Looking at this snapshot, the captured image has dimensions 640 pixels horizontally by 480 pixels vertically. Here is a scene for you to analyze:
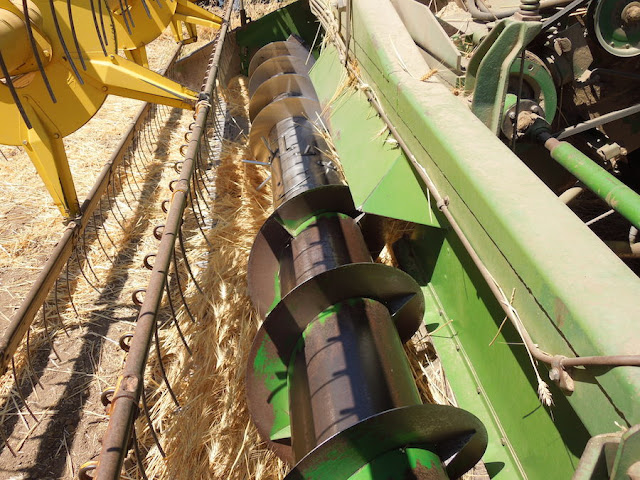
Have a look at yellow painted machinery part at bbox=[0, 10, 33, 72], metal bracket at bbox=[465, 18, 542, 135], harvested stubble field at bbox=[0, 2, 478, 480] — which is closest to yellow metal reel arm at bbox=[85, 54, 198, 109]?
yellow painted machinery part at bbox=[0, 10, 33, 72]

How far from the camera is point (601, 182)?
2012 millimetres

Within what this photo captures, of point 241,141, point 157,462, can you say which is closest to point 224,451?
point 157,462

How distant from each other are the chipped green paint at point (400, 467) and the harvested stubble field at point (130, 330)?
81cm

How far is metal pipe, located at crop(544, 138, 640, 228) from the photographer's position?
6.15ft

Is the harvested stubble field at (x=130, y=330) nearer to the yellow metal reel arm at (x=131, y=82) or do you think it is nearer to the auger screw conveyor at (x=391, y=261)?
the auger screw conveyor at (x=391, y=261)

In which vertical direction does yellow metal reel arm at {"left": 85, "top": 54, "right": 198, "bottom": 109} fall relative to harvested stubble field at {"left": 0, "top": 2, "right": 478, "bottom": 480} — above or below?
above

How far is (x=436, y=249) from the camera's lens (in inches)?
95.9

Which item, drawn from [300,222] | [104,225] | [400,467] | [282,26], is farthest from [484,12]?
[104,225]

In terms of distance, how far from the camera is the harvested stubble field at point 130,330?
7.23 ft

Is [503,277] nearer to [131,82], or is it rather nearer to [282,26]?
[131,82]

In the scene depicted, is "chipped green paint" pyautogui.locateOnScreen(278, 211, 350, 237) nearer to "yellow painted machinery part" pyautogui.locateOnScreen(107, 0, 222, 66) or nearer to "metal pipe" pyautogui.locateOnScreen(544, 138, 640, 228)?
"metal pipe" pyautogui.locateOnScreen(544, 138, 640, 228)

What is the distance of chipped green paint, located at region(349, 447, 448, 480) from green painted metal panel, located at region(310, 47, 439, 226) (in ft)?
3.39

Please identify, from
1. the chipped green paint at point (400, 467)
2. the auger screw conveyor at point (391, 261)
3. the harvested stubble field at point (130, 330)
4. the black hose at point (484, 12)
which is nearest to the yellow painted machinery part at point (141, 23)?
the auger screw conveyor at point (391, 261)

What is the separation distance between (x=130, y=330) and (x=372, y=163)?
5.70ft
